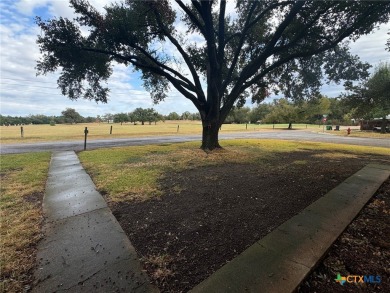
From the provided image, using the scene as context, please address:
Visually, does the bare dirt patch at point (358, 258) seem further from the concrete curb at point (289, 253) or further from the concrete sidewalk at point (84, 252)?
the concrete sidewalk at point (84, 252)

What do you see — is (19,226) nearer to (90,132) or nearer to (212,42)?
(212,42)

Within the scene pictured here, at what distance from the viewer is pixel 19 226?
312 cm

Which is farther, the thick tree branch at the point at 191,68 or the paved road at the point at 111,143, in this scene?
A: the paved road at the point at 111,143

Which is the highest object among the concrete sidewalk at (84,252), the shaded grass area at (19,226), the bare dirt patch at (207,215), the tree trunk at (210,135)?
the tree trunk at (210,135)

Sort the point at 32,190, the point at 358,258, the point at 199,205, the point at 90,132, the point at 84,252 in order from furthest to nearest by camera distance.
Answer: the point at 90,132, the point at 32,190, the point at 199,205, the point at 84,252, the point at 358,258

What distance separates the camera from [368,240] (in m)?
2.67

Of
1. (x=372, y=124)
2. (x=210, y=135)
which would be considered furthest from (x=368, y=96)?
(x=372, y=124)

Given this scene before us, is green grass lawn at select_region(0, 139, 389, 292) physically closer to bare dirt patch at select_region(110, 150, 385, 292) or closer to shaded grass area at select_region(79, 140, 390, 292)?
shaded grass area at select_region(79, 140, 390, 292)

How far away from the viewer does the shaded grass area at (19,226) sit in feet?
7.00

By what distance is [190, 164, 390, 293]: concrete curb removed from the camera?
1.91 m

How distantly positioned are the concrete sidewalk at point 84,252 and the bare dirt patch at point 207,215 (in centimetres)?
16

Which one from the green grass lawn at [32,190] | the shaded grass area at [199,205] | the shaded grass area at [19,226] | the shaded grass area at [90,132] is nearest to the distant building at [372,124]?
the shaded grass area at [90,132]

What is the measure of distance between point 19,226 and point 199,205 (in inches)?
115

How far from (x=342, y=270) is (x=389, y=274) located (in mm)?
442
